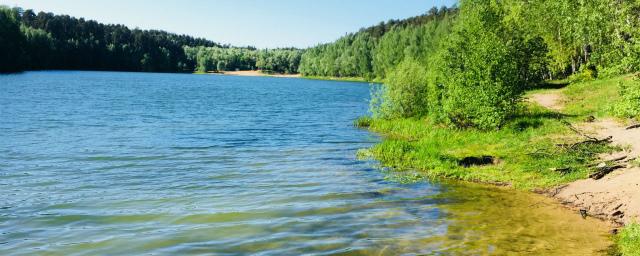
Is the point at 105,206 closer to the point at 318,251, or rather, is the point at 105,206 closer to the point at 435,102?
the point at 318,251

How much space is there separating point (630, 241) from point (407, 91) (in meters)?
33.3

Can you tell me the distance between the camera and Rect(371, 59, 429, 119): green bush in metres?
46.5

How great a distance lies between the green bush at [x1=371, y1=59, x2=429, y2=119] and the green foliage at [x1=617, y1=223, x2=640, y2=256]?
30.9 m

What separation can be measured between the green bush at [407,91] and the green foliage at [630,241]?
30.9 m

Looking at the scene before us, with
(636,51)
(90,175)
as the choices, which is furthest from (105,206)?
(636,51)

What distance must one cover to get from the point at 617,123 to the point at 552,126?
410 cm

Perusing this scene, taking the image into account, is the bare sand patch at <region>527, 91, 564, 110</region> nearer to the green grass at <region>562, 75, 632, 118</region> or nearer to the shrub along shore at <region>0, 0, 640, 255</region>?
the shrub along shore at <region>0, 0, 640, 255</region>

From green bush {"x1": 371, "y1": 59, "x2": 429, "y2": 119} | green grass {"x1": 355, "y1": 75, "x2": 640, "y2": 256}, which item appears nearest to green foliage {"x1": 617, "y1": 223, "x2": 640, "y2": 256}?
green grass {"x1": 355, "y1": 75, "x2": 640, "y2": 256}

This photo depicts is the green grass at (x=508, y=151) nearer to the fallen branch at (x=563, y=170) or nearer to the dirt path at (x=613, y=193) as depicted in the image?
the fallen branch at (x=563, y=170)

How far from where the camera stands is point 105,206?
19.9m

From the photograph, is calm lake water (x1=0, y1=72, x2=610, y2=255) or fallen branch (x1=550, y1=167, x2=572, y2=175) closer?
calm lake water (x1=0, y1=72, x2=610, y2=255)

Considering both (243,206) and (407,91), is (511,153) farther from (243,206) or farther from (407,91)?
(407,91)

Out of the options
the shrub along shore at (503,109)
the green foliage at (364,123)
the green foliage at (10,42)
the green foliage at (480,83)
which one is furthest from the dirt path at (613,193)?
the green foliage at (10,42)

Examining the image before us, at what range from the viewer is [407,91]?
1857 inches
